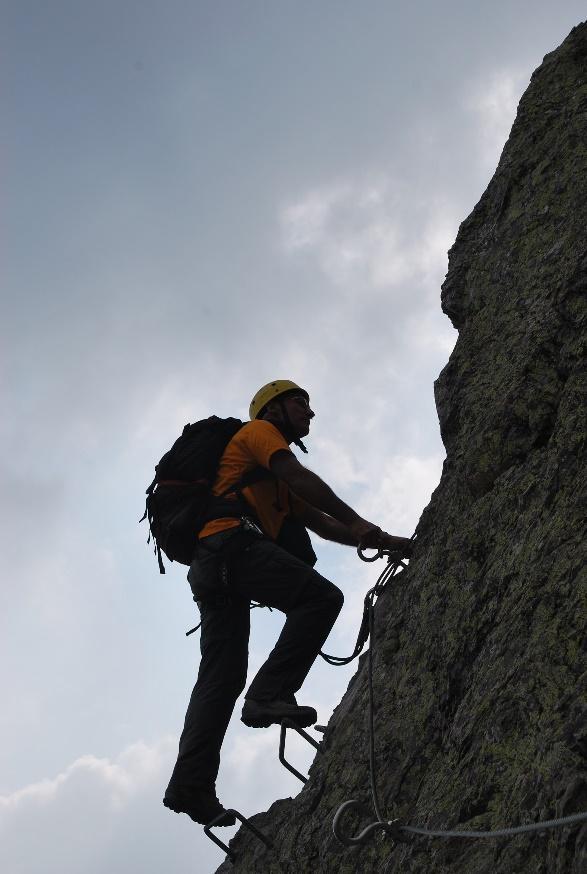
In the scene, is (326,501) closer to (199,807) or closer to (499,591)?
(499,591)

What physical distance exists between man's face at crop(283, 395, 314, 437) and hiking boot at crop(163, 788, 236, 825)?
114 inches

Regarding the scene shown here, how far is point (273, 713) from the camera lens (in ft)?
21.1

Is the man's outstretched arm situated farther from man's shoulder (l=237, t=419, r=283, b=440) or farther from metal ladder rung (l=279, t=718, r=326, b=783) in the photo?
metal ladder rung (l=279, t=718, r=326, b=783)

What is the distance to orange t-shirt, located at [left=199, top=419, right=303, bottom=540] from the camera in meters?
6.93

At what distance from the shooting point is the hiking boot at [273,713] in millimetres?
6348

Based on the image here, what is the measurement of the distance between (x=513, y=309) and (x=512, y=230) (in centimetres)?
80

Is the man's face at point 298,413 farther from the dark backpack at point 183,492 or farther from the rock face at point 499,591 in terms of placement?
the rock face at point 499,591

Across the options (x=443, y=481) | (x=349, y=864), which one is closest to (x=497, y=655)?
(x=349, y=864)

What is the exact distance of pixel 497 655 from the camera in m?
4.49

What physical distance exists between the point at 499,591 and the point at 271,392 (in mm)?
3382

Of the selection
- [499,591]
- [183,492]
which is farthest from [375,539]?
[499,591]

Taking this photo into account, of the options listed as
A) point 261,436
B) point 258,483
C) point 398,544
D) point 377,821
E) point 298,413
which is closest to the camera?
point 377,821

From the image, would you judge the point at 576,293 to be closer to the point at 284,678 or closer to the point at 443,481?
the point at 443,481

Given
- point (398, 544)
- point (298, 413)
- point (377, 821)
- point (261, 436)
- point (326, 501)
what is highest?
point (298, 413)
